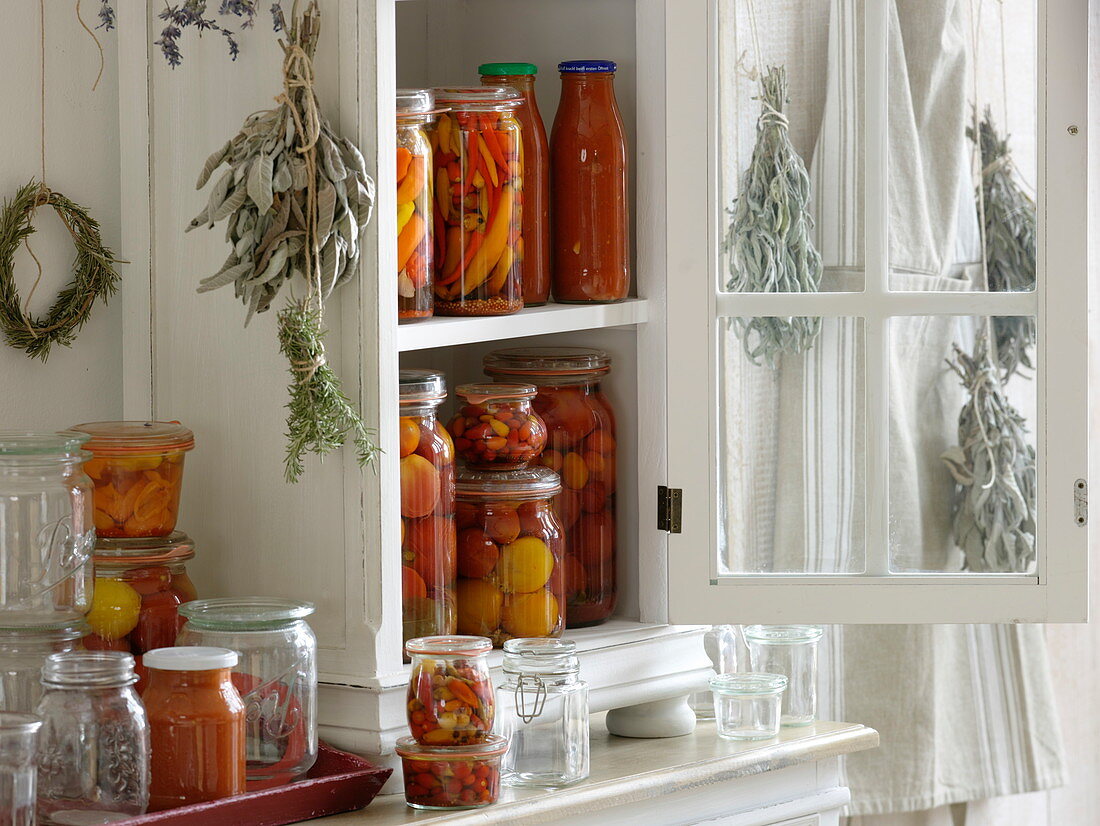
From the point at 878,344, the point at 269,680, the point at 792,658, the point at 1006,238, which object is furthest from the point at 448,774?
the point at 1006,238

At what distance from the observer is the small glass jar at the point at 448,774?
1.36 meters

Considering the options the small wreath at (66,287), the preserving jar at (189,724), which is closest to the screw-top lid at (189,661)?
the preserving jar at (189,724)

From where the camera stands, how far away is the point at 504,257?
1585 mm

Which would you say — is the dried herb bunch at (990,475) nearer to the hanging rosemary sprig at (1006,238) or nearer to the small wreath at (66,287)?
the hanging rosemary sprig at (1006,238)

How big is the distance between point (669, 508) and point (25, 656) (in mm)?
648

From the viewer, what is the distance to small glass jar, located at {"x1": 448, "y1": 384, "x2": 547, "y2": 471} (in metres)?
1.61

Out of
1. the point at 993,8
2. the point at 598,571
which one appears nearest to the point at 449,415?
the point at 598,571

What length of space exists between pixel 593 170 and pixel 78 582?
27.1 inches

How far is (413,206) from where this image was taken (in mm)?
1487

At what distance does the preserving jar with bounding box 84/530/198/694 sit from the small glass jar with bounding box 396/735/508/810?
0.82 feet

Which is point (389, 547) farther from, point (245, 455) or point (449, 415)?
point (449, 415)

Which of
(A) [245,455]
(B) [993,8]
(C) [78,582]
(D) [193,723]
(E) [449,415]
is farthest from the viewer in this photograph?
(E) [449,415]

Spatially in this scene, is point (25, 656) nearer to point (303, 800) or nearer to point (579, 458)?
point (303, 800)

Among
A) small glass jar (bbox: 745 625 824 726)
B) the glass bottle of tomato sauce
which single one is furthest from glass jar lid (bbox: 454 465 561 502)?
small glass jar (bbox: 745 625 824 726)
